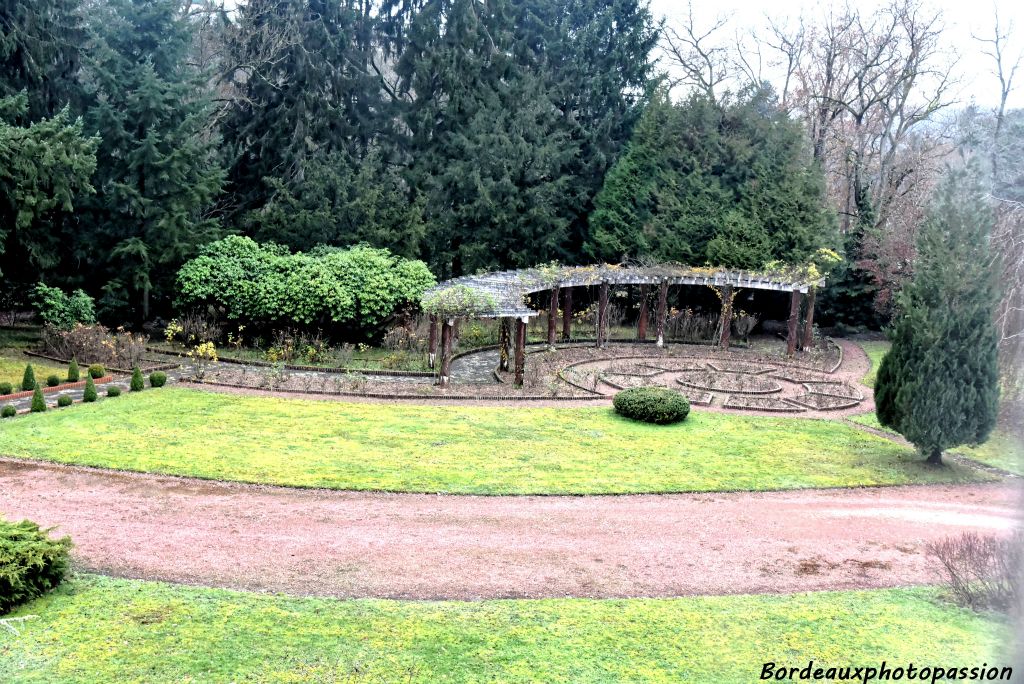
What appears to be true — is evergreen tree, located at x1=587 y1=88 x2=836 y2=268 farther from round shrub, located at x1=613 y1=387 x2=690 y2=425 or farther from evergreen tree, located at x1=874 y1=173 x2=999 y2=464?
evergreen tree, located at x1=874 y1=173 x2=999 y2=464

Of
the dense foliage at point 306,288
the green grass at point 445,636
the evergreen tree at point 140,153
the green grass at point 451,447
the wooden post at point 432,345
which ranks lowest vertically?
the green grass at point 445,636

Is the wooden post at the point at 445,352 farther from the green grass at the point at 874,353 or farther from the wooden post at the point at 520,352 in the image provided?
the green grass at the point at 874,353

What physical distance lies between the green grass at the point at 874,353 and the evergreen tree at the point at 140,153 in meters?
20.1

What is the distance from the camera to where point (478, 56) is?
32719mm

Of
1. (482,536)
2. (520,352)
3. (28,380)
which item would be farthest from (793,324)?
(28,380)

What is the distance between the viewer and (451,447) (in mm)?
14812

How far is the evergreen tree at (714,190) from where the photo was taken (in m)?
30.4

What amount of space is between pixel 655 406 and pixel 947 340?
5.55m

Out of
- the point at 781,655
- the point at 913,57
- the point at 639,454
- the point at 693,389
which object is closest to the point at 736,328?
the point at 693,389

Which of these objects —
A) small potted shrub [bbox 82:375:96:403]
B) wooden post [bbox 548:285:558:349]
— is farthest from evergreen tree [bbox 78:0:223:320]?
wooden post [bbox 548:285:558:349]

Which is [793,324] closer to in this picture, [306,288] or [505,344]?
[505,344]

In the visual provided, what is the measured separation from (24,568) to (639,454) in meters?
9.90

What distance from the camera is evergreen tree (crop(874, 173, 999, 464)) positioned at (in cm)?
1341

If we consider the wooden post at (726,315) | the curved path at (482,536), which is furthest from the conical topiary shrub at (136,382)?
the wooden post at (726,315)
